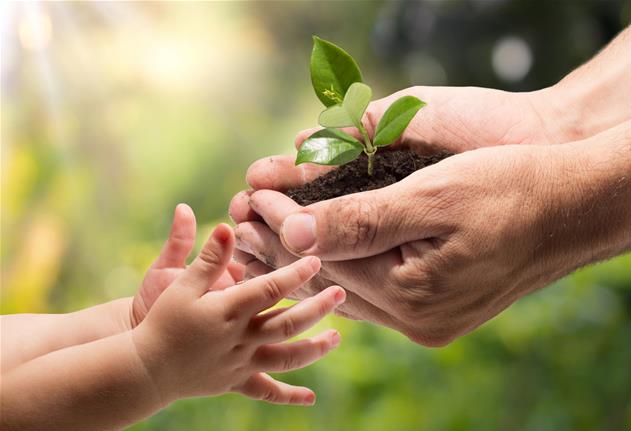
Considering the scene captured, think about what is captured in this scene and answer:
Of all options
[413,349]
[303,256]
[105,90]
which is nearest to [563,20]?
[413,349]

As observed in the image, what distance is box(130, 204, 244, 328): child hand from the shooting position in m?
0.84

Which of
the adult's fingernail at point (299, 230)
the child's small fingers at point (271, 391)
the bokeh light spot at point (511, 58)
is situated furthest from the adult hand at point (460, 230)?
the bokeh light spot at point (511, 58)

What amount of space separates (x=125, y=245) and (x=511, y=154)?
1.38 m

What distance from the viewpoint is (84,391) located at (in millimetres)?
769

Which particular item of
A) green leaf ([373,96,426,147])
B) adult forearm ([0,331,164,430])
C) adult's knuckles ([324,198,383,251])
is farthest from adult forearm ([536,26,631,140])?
adult forearm ([0,331,164,430])

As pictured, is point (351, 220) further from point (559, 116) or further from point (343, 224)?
point (559, 116)

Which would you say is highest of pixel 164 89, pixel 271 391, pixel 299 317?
pixel 164 89

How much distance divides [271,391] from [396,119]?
32 centimetres

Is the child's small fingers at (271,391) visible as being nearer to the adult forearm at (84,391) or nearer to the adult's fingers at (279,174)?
the adult forearm at (84,391)

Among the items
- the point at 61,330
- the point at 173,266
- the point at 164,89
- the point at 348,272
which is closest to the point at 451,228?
the point at 348,272

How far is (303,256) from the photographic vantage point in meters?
0.72

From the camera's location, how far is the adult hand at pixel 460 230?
71 cm

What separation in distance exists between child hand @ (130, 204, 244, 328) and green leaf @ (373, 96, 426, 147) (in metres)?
0.21

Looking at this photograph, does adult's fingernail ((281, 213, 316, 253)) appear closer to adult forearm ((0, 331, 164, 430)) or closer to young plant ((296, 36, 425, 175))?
young plant ((296, 36, 425, 175))
